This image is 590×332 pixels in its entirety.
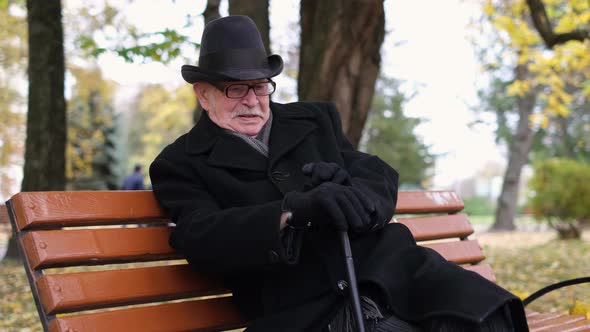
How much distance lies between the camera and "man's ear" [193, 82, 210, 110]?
2898 millimetres

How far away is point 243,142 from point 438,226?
54.8 inches

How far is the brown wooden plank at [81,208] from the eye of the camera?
257cm

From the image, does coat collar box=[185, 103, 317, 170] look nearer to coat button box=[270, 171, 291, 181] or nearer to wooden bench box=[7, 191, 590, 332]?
coat button box=[270, 171, 291, 181]

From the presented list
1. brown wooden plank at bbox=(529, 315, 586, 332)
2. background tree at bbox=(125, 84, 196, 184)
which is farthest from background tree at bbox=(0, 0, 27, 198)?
brown wooden plank at bbox=(529, 315, 586, 332)

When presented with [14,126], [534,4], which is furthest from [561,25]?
[14,126]

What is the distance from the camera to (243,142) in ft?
9.26

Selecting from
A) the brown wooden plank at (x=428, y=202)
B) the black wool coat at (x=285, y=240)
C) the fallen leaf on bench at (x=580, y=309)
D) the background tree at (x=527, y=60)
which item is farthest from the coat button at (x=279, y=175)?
the background tree at (x=527, y=60)

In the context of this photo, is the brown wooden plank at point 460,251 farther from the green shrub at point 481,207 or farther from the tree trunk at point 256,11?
the green shrub at point 481,207

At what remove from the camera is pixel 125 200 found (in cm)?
282

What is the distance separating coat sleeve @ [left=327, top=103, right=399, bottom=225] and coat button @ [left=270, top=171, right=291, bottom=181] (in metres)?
0.24

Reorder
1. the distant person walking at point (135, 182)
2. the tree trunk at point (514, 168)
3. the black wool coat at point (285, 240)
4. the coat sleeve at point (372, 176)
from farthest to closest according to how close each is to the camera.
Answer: the tree trunk at point (514, 168)
the distant person walking at point (135, 182)
the coat sleeve at point (372, 176)
the black wool coat at point (285, 240)

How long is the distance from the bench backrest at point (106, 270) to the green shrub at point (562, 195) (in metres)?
13.8

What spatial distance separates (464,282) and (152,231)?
1.15m

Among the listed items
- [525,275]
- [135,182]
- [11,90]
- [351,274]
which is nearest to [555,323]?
[351,274]
